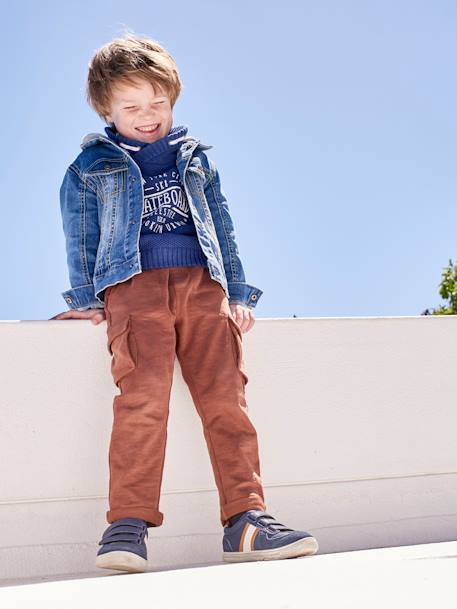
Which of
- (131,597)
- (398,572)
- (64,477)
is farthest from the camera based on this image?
(64,477)

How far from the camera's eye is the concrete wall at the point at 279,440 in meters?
2.27

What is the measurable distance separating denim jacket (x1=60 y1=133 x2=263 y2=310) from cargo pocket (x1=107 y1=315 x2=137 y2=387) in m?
0.13

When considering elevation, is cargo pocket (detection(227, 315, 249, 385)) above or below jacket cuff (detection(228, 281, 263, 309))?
below

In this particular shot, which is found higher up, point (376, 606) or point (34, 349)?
point (34, 349)

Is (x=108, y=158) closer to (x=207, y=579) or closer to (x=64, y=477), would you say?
(x=64, y=477)

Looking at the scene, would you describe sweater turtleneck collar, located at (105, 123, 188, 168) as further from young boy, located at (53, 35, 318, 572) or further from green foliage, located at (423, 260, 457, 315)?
green foliage, located at (423, 260, 457, 315)

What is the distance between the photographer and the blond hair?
2.38 metres

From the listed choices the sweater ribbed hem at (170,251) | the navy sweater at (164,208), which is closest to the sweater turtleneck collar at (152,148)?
the navy sweater at (164,208)

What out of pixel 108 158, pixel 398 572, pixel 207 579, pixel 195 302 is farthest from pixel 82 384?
pixel 398 572

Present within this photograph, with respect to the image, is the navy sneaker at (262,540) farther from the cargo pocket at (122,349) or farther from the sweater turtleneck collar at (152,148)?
the sweater turtleneck collar at (152,148)

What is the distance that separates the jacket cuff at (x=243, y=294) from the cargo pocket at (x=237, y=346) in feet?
0.50

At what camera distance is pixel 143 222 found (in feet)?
7.70

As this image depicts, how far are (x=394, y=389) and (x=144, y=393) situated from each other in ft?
2.91

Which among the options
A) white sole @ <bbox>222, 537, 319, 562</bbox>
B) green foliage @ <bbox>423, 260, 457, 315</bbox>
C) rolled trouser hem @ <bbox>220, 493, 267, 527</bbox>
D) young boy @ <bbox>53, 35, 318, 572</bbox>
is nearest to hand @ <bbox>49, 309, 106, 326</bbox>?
young boy @ <bbox>53, 35, 318, 572</bbox>
